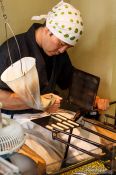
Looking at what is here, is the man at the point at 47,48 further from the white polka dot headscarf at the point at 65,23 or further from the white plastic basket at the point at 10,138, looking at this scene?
the white plastic basket at the point at 10,138

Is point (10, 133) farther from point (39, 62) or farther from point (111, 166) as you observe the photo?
point (39, 62)

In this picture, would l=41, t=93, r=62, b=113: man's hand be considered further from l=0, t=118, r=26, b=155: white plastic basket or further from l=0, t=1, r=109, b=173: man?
l=0, t=118, r=26, b=155: white plastic basket

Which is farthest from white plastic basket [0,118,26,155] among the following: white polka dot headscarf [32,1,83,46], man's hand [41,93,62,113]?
white polka dot headscarf [32,1,83,46]

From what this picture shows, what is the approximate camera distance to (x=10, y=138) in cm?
74

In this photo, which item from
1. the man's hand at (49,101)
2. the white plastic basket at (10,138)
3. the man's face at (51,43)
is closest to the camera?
the white plastic basket at (10,138)

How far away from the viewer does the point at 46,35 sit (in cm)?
140

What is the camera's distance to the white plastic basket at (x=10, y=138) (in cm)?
73

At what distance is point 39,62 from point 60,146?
408 mm

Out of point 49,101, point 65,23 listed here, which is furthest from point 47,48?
point 49,101

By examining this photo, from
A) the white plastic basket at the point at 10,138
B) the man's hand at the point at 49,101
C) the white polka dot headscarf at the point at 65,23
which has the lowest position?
the man's hand at the point at 49,101

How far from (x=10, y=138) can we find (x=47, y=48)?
2.47 feet

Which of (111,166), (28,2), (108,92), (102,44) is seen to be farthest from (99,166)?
(28,2)

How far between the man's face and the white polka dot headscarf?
0.02 meters

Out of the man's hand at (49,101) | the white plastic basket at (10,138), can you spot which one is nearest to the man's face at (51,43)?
the man's hand at (49,101)
